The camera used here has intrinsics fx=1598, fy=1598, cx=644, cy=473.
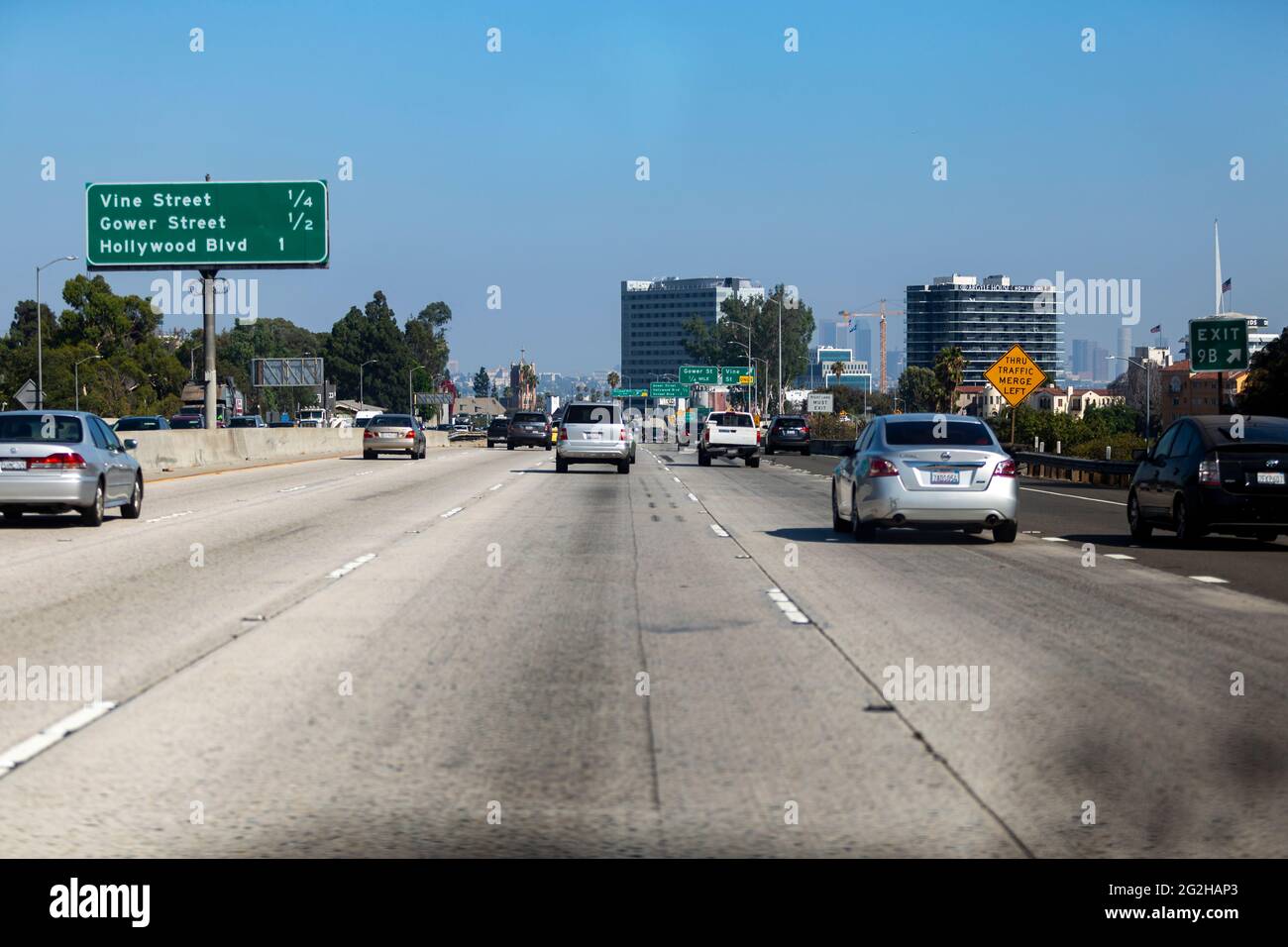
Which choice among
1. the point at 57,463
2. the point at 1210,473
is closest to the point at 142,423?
the point at 57,463

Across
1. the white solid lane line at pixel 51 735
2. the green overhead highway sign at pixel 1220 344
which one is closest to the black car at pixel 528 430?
the green overhead highway sign at pixel 1220 344

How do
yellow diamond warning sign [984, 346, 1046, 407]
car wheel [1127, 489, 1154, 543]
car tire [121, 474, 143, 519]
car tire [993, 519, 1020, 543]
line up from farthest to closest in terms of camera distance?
yellow diamond warning sign [984, 346, 1046, 407] < car tire [121, 474, 143, 519] < car wheel [1127, 489, 1154, 543] < car tire [993, 519, 1020, 543]

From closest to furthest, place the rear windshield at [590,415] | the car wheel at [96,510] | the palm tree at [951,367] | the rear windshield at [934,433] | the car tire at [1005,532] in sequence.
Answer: the rear windshield at [934,433] → the car tire at [1005,532] → the car wheel at [96,510] → the rear windshield at [590,415] → the palm tree at [951,367]

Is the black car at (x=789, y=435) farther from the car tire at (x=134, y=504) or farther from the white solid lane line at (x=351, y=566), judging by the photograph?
the white solid lane line at (x=351, y=566)

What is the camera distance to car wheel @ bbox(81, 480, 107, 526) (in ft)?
72.7

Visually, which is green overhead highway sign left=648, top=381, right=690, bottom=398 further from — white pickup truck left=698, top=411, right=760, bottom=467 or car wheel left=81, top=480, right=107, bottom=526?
car wheel left=81, top=480, right=107, bottom=526

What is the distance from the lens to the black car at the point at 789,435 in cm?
7225

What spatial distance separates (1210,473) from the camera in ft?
63.9

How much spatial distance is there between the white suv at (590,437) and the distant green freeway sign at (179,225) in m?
12.1

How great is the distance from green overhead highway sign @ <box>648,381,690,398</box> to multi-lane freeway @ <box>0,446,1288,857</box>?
120m

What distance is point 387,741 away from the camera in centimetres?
796

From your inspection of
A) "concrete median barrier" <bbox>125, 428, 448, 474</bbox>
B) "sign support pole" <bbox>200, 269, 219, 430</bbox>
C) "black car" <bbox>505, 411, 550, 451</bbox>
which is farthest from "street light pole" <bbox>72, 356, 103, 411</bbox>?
"sign support pole" <bbox>200, 269, 219, 430</bbox>

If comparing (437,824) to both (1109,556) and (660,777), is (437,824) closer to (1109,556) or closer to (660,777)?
(660,777)
